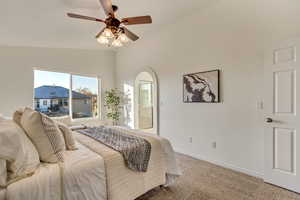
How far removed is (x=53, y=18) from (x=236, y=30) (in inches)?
128

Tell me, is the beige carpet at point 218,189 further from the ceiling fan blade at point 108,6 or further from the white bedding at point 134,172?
the ceiling fan blade at point 108,6

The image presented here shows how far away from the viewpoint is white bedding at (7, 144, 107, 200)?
4.13 feet

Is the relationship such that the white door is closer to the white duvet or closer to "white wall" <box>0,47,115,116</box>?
the white duvet

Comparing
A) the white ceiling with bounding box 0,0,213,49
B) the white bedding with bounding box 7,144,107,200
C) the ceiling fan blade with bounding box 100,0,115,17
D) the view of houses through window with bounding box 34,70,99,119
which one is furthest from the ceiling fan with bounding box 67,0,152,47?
the view of houses through window with bounding box 34,70,99,119

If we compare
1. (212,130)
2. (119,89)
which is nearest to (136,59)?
(119,89)

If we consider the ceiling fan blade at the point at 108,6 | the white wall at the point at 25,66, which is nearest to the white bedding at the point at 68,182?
the ceiling fan blade at the point at 108,6

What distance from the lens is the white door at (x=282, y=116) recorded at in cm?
226

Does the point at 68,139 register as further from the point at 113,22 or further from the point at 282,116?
the point at 282,116

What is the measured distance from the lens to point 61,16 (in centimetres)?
300

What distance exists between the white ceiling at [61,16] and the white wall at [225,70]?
0.44 metres

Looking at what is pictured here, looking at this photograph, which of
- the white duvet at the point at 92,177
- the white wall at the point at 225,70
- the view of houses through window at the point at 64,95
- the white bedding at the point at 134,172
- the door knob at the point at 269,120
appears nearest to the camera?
the white duvet at the point at 92,177

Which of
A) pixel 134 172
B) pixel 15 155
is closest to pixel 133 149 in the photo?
pixel 134 172

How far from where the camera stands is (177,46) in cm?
392

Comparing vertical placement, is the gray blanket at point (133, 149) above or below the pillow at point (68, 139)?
below
